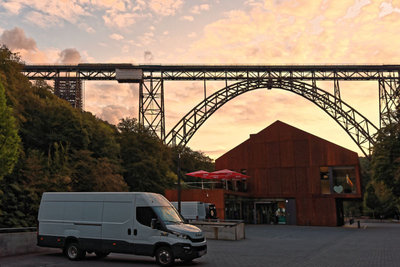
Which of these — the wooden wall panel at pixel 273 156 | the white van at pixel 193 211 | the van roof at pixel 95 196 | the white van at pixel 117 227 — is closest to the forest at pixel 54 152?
the white van at pixel 193 211

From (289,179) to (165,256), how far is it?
31074mm

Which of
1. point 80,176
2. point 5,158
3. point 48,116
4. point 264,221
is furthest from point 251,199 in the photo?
point 5,158

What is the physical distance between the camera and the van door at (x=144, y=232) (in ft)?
46.4

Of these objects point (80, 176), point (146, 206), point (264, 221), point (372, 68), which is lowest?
point (264, 221)

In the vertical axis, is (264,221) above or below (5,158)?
below

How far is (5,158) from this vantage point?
2348 centimetres

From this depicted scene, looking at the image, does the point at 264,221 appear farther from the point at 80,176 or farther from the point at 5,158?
the point at 5,158

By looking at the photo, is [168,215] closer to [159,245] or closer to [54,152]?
[159,245]

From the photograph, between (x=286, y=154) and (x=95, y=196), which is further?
(x=286, y=154)

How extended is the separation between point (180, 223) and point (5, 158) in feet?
46.2

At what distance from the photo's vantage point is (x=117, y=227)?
49.0ft

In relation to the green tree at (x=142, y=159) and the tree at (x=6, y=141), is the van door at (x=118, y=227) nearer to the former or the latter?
the tree at (x=6, y=141)

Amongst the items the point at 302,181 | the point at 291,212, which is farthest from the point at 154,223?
the point at 302,181

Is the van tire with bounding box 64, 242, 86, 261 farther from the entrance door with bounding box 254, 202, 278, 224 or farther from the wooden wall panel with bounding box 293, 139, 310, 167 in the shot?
the wooden wall panel with bounding box 293, 139, 310, 167
